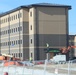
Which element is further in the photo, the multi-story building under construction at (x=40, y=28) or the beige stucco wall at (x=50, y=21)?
the beige stucco wall at (x=50, y=21)

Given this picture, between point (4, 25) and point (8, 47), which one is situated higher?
point (4, 25)

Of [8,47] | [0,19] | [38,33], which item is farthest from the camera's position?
[0,19]

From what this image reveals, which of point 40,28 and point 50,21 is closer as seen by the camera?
point 40,28

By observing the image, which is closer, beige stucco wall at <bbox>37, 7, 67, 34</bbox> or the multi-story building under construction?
the multi-story building under construction

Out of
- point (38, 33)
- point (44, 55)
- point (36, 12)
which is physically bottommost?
point (44, 55)

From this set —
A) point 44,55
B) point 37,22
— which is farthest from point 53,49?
point 37,22

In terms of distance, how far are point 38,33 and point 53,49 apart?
7202 millimetres

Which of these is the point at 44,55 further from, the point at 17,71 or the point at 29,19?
the point at 17,71

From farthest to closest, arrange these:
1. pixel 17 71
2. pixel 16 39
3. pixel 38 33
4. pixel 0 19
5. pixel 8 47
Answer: pixel 0 19, pixel 8 47, pixel 16 39, pixel 38 33, pixel 17 71

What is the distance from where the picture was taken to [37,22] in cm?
10306

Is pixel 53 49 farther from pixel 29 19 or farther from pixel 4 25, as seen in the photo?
pixel 4 25

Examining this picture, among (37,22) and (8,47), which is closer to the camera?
(37,22)

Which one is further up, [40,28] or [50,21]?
[50,21]

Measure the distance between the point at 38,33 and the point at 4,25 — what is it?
24.9m
